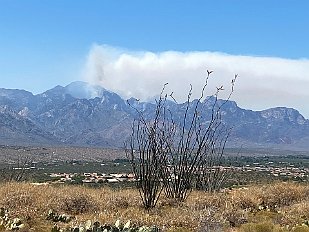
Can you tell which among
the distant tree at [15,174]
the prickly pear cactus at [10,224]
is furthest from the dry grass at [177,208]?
the distant tree at [15,174]

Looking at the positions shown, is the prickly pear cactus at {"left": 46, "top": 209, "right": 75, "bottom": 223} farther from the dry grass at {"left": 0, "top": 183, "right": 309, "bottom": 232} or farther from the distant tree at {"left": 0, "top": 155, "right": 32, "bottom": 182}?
the distant tree at {"left": 0, "top": 155, "right": 32, "bottom": 182}

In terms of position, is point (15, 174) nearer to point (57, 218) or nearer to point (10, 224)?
point (57, 218)

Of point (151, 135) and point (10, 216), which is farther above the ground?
point (151, 135)

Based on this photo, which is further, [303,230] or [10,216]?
[10,216]

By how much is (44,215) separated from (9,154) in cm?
8931

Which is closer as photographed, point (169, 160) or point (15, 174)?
point (169, 160)

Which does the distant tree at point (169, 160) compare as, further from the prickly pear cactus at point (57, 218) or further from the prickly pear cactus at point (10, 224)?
the prickly pear cactus at point (10, 224)

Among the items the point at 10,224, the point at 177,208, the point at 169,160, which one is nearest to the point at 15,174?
the point at 169,160

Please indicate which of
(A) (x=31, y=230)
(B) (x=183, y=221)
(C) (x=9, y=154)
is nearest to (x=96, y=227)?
(A) (x=31, y=230)

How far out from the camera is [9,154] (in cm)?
9800

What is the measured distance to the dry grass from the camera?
11.1 meters

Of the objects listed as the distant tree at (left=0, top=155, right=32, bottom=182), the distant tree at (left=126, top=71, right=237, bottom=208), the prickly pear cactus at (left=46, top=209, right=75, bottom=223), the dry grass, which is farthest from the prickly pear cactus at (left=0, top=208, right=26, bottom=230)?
the distant tree at (left=0, top=155, right=32, bottom=182)

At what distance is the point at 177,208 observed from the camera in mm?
12922

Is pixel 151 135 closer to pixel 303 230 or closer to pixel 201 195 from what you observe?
pixel 201 195
